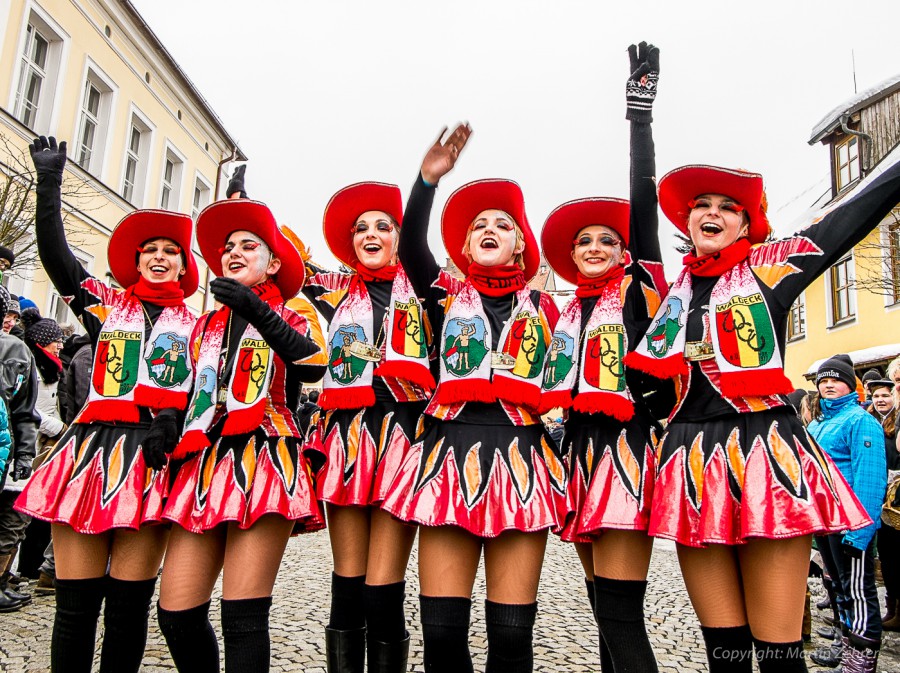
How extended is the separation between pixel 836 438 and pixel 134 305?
4.20m

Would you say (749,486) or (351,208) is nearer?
(749,486)

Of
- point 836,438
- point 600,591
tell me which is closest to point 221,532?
point 600,591

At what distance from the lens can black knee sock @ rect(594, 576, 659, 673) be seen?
219 centimetres

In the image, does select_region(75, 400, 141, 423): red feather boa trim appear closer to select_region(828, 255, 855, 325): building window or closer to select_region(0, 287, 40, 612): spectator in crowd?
select_region(0, 287, 40, 612): spectator in crowd

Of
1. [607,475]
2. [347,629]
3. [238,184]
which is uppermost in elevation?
[238,184]

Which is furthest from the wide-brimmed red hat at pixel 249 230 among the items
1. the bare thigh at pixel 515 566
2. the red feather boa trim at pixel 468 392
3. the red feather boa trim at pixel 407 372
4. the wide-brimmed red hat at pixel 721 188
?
the wide-brimmed red hat at pixel 721 188

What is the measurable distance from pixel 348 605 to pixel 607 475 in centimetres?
115

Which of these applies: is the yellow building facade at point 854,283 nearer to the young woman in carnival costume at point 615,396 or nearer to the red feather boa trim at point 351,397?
the young woman in carnival costume at point 615,396

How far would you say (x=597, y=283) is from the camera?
2684 mm

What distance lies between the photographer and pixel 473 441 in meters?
2.35

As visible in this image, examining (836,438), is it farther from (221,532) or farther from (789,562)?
(221,532)

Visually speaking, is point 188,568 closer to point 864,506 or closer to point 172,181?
point 864,506

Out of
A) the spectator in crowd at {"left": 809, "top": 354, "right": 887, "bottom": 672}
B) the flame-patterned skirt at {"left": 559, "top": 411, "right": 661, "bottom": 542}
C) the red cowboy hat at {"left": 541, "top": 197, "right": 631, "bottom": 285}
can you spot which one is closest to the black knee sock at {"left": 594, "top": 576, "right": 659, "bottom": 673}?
the flame-patterned skirt at {"left": 559, "top": 411, "right": 661, "bottom": 542}

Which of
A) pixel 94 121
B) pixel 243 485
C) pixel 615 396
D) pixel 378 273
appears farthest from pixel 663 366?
pixel 94 121
